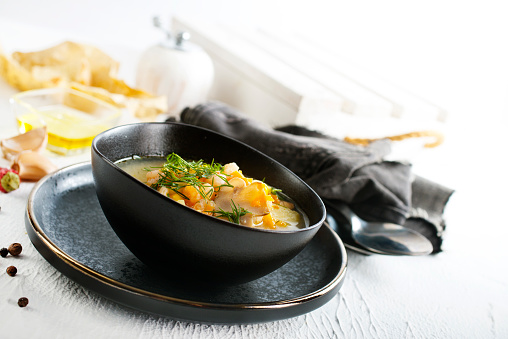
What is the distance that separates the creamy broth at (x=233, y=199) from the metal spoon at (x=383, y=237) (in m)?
0.21

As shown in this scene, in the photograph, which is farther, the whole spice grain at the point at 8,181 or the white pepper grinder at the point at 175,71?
the white pepper grinder at the point at 175,71

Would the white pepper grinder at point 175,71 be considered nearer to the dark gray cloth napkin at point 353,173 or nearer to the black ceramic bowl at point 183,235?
the dark gray cloth napkin at point 353,173

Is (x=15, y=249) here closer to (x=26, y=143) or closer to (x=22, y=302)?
(x=22, y=302)

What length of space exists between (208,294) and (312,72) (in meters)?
1.15

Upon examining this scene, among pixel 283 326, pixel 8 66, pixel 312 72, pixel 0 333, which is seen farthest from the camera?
pixel 312 72

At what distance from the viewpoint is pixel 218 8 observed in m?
2.82

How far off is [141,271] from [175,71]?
0.93 metres

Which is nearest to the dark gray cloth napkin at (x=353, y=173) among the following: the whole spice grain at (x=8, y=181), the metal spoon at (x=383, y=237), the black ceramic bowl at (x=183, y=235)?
the metal spoon at (x=383, y=237)

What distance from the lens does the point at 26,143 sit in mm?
892

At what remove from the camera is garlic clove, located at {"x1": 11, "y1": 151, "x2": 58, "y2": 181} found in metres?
0.82

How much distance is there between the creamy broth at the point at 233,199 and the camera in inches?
23.0

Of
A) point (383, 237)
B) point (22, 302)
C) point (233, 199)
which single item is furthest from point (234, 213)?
point (383, 237)

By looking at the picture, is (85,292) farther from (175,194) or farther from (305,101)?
(305,101)

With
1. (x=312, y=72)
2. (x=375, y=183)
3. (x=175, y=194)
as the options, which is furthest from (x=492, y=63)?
(x=175, y=194)
